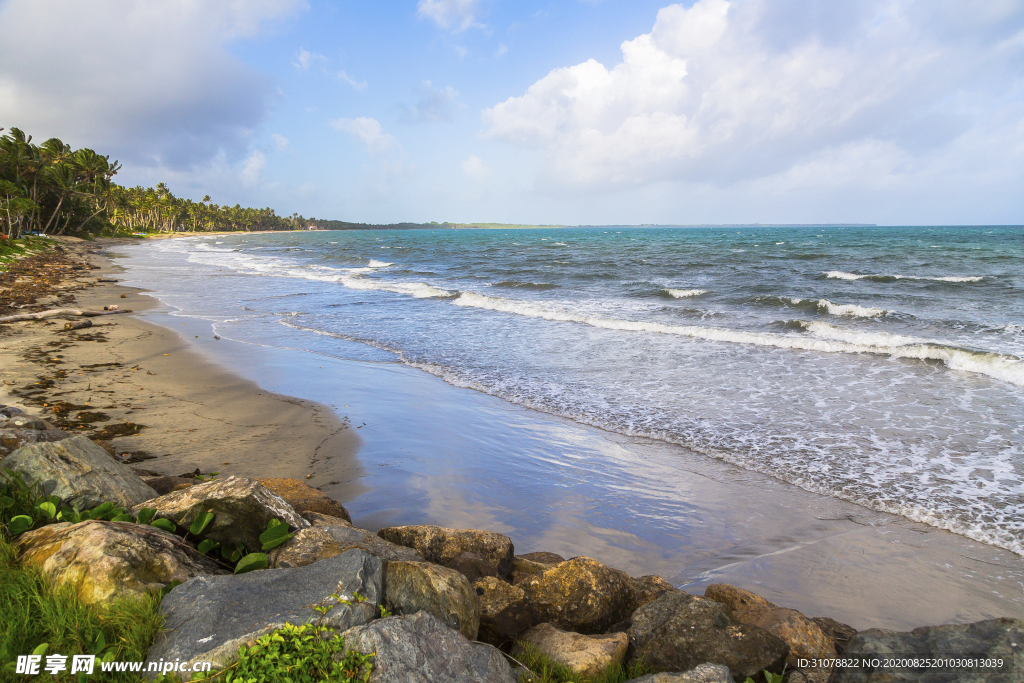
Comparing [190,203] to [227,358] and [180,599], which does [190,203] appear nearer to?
[227,358]

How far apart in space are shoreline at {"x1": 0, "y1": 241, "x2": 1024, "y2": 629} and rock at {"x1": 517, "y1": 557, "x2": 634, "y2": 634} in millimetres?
1030

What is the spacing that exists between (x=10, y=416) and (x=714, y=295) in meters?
24.4

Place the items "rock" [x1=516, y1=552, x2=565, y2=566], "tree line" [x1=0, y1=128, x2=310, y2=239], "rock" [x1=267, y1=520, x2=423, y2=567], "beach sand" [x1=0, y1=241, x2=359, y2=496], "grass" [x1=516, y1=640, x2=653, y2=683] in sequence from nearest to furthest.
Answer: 1. "grass" [x1=516, y1=640, x2=653, y2=683]
2. "rock" [x1=267, y1=520, x2=423, y2=567]
3. "rock" [x1=516, y1=552, x2=565, y2=566]
4. "beach sand" [x1=0, y1=241, x2=359, y2=496]
5. "tree line" [x1=0, y1=128, x2=310, y2=239]

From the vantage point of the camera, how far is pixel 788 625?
131 inches

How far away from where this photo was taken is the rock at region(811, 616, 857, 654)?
11.1 ft

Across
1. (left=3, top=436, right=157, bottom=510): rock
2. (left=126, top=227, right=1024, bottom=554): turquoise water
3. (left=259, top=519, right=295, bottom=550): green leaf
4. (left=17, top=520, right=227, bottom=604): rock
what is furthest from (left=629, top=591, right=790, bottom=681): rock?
(left=126, top=227, right=1024, bottom=554): turquoise water

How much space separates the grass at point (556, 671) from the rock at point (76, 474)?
9.36 ft

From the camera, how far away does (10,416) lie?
5766 mm

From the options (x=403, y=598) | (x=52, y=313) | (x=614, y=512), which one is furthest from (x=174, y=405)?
(x=52, y=313)

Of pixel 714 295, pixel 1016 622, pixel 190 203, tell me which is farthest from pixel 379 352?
pixel 190 203

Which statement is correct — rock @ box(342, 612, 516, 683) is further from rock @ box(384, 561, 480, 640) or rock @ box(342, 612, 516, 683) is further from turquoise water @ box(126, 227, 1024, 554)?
turquoise water @ box(126, 227, 1024, 554)

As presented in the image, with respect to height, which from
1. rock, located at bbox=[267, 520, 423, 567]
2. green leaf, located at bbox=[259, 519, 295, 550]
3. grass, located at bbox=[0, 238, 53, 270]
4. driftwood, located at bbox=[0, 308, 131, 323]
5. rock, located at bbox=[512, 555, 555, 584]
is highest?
grass, located at bbox=[0, 238, 53, 270]

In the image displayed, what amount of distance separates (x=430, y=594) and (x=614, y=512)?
3.21 m

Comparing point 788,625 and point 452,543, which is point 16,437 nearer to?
point 452,543
